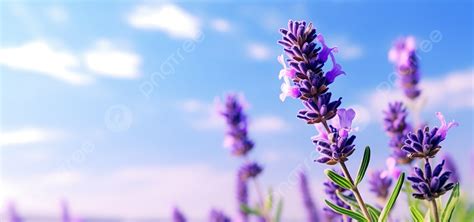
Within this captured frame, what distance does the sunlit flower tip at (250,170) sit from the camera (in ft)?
18.1

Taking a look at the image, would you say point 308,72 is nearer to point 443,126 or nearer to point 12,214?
point 443,126

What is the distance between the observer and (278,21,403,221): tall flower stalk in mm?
2320

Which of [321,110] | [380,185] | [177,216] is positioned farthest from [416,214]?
[177,216]

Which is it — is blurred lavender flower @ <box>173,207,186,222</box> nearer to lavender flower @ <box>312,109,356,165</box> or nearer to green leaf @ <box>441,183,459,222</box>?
lavender flower @ <box>312,109,356,165</box>

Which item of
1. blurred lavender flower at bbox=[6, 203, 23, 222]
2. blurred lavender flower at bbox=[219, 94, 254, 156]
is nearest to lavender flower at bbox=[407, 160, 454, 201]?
blurred lavender flower at bbox=[219, 94, 254, 156]

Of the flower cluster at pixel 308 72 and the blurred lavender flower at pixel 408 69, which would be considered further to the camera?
the blurred lavender flower at pixel 408 69

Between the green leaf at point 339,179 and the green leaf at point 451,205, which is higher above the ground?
the green leaf at point 339,179

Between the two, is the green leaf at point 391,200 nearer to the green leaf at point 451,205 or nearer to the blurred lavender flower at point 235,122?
the green leaf at point 451,205

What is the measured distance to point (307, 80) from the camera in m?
2.34

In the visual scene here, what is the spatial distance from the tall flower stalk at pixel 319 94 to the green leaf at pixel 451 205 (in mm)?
281

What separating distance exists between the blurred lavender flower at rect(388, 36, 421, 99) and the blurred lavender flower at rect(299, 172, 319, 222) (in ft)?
9.55

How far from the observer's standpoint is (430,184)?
2.33m

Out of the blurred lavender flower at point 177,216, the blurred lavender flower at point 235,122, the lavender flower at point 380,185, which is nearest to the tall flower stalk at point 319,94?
the lavender flower at point 380,185

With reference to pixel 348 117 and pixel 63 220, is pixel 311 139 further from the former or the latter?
pixel 63 220
